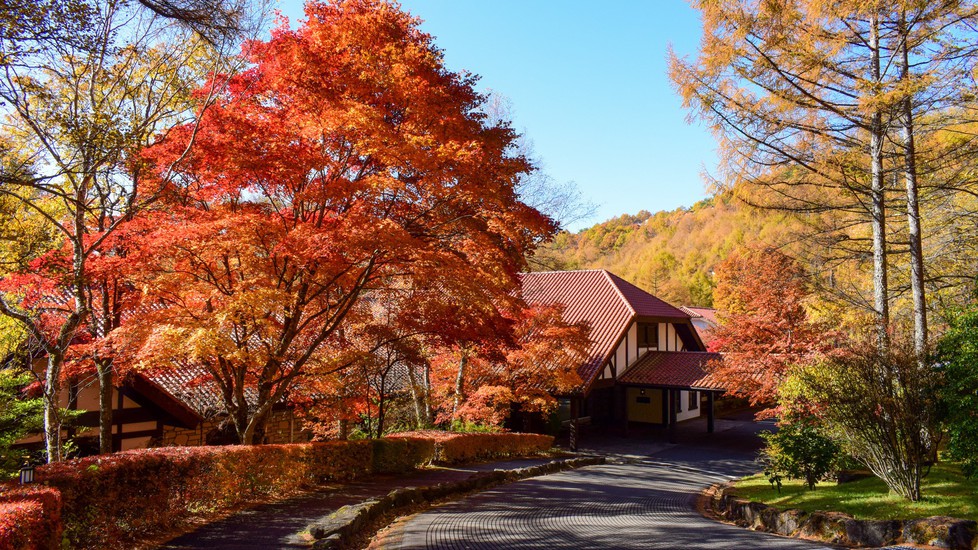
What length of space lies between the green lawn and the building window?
13637 millimetres

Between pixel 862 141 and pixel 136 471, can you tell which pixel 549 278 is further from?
pixel 136 471

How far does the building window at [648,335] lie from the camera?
2494 centimetres

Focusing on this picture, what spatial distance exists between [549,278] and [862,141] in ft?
55.4

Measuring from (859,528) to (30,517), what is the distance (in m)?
8.44

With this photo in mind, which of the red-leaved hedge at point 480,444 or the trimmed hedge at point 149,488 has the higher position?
the trimmed hedge at point 149,488

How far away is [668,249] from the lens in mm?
68750

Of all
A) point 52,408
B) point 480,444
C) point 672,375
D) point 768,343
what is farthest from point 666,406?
point 52,408

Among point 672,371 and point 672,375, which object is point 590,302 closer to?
point 672,371

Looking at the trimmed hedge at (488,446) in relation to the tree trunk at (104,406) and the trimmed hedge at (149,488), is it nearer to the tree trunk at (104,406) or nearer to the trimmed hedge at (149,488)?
the trimmed hedge at (149,488)

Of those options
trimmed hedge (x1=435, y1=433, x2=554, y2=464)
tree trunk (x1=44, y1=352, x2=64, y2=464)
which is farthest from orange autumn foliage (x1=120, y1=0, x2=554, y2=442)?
trimmed hedge (x1=435, y1=433, x2=554, y2=464)

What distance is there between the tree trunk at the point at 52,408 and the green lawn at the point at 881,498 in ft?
32.8

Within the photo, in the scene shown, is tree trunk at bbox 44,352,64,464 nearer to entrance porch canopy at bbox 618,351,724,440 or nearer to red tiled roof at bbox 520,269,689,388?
red tiled roof at bbox 520,269,689,388

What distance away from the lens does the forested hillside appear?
5681 centimetres

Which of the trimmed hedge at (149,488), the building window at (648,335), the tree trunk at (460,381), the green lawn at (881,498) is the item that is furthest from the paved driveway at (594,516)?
the building window at (648,335)
